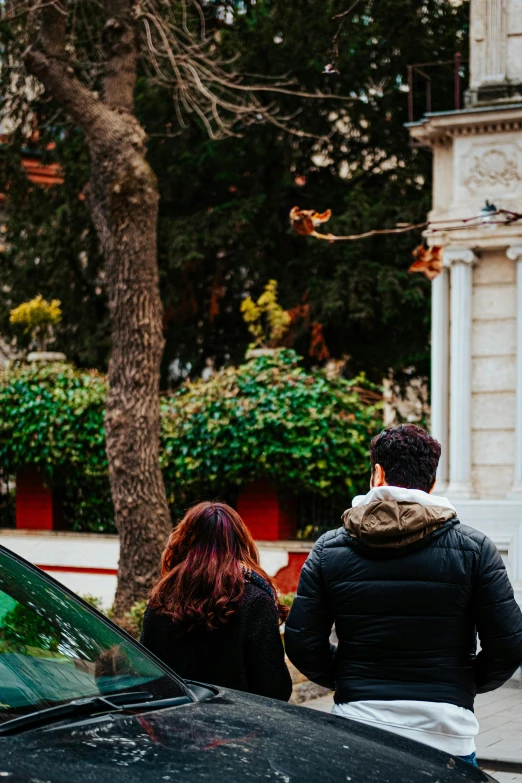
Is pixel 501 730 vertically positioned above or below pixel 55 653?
below

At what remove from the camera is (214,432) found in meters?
12.2

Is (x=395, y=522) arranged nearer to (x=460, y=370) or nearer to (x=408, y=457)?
(x=408, y=457)

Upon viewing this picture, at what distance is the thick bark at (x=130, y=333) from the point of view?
948 cm

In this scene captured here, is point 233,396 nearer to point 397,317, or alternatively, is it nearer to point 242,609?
point 397,317

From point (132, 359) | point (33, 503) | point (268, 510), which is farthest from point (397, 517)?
point (33, 503)

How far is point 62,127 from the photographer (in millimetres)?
17625

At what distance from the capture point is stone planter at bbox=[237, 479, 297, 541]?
39.5ft

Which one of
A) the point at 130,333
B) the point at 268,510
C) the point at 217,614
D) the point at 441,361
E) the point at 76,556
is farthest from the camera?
the point at 76,556

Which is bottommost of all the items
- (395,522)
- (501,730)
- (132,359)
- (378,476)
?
(501,730)

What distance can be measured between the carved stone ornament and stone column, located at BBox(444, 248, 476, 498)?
689mm

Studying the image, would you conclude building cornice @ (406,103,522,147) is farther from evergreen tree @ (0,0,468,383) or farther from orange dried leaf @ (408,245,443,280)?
evergreen tree @ (0,0,468,383)

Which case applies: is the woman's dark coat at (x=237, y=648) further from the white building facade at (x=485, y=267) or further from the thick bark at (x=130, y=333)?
the white building facade at (x=485, y=267)

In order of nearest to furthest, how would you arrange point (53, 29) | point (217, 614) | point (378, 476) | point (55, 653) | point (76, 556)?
1. point (55, 653)
2. point (378, 476)
3. point (217, 614)
4. point (53, 29)
5. point (76, 556)

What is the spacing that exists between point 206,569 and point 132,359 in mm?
5968
